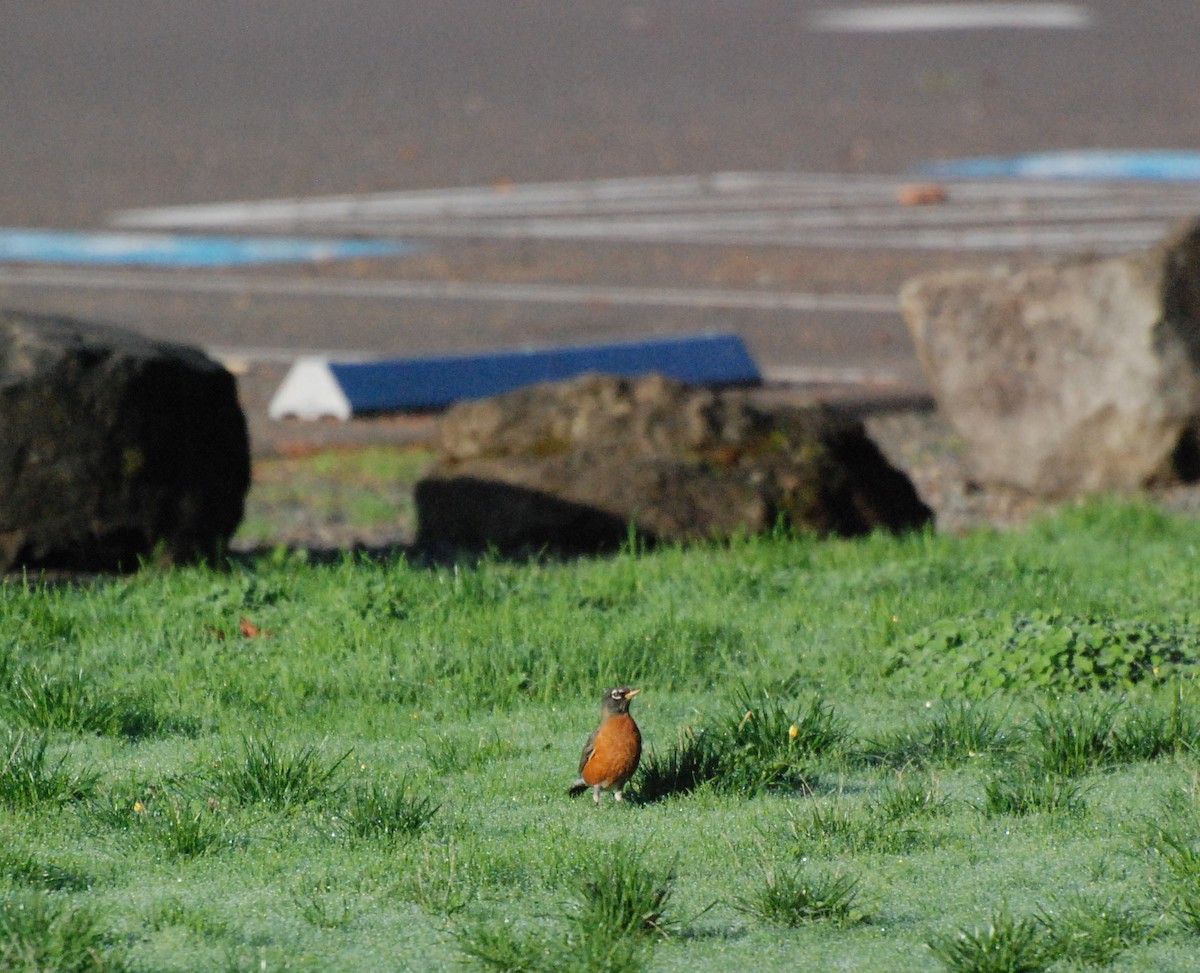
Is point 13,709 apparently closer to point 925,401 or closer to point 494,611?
point 494,611

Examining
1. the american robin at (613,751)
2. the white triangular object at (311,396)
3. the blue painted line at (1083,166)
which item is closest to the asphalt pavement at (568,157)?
the blue painted line at (1083,166)

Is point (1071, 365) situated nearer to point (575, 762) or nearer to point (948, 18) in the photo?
point (575, 762)

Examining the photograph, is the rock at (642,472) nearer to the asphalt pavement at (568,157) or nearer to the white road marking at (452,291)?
the asphalt pavement at (568,157)

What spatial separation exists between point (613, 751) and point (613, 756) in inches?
0.5

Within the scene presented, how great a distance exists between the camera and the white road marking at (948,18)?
31922mm

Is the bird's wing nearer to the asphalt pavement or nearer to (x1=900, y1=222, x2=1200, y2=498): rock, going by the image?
(x1=900, y1=222, x2=1200, y2=498): rock

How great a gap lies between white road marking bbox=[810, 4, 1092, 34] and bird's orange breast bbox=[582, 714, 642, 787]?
28.7 metres

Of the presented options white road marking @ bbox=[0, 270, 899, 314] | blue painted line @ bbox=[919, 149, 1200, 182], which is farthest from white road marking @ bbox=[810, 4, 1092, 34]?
white road marking @ bbox=[0, 270, 899, 314]

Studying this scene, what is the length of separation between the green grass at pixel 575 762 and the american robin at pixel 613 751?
0.34 feet

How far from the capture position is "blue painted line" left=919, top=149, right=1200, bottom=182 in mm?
20219

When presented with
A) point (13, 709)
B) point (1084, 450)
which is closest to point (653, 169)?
point (1084, 450)

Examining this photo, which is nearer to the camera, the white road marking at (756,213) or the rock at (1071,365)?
the rock at (1071,365)

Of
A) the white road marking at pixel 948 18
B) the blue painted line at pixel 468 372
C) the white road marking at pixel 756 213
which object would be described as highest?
the white road marking at pixel 948 18

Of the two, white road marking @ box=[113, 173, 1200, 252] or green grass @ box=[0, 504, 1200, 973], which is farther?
white road marking @ box=[113, 173, 1200, 252]
